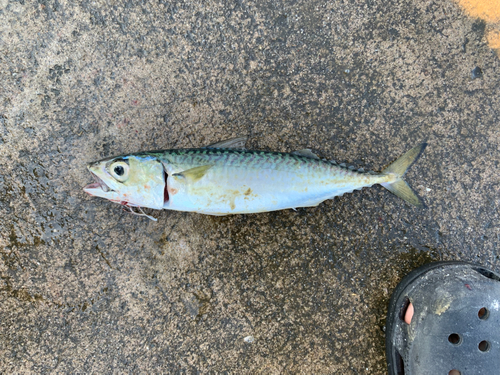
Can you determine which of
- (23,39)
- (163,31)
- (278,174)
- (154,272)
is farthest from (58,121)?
(278,174)

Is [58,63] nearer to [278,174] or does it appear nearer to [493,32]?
[278,174]

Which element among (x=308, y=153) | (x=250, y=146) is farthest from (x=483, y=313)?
(x=250, y=146)

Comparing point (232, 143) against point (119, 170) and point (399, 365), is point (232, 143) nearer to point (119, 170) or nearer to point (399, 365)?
point (119, 170)

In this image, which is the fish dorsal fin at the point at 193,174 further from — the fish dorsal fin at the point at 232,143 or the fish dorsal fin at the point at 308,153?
the fish dorsal fin at the point at 308,153

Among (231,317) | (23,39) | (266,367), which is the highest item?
(23,39)

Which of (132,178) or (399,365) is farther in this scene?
(399,365)

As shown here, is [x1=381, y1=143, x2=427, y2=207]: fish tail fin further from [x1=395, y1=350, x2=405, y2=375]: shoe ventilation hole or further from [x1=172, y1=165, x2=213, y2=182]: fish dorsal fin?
Answer: [x1=172, y1=165, x2=213, y2=182]: fish dorsal fin

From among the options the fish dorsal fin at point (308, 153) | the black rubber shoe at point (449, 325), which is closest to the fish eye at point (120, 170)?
the fish dorsal fin at point (308, 153)
